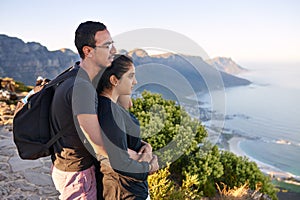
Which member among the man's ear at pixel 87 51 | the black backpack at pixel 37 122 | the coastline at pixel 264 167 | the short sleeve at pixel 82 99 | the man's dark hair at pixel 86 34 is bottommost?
Result: the coastline at pixel 264 167

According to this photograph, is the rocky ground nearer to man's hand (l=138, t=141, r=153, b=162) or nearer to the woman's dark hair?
man's hand (l=138, t=141, r=153, b=162)

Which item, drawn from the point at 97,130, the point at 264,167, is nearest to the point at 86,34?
the point at 97,130

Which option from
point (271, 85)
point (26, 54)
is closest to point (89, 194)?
point (26, 54)

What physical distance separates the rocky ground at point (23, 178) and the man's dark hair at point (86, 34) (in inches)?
113

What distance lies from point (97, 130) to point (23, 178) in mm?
3413

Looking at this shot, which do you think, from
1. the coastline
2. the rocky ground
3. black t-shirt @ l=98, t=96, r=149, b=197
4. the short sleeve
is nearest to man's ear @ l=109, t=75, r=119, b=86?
black t-shirt @ l=98, t=96, r=149, b=197

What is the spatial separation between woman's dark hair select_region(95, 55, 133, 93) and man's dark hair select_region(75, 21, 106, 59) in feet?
0.51

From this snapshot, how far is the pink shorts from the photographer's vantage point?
1.76m

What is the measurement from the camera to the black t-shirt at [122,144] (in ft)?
5.21

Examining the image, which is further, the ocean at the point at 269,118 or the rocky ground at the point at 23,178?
the ocean at the point at 269,118

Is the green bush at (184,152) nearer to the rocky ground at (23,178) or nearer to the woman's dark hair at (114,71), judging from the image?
the rocky ground at (23,178)

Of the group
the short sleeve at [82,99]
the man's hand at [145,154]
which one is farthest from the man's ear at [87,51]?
the man's hand at [145,154]

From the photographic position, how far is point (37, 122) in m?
1.67

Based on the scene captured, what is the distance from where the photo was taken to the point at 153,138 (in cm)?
447
